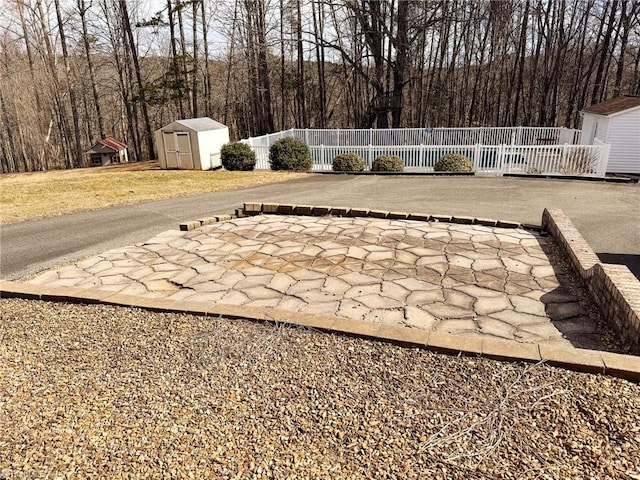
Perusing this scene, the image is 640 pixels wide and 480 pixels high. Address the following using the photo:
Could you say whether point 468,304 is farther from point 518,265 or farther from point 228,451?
point 228,451

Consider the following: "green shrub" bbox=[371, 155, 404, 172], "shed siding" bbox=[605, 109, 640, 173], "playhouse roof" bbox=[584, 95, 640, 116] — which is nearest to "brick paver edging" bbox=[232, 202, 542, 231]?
"green shrub" bbox=[371, 155, 404, 172]

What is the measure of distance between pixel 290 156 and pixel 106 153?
39.3 ft

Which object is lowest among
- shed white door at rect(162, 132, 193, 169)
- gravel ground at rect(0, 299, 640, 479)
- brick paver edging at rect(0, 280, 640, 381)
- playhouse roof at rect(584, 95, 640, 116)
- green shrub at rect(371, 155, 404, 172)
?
gravel ground at rect(0, 299, 640, 479)

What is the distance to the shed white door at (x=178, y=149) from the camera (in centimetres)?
1539

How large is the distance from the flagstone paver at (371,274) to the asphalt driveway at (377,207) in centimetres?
94

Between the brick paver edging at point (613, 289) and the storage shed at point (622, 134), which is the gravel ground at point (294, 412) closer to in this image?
the brick paver edging at point (613, 289)

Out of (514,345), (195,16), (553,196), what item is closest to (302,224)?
(514,345)

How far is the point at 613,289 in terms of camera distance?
3.14 meters

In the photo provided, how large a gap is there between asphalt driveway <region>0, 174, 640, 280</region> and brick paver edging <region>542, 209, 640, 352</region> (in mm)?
982

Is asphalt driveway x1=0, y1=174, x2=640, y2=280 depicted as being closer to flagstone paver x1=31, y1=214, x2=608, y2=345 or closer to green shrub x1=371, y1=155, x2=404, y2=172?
flagstone paver x1=31, y1=214, x2=608, y2=345

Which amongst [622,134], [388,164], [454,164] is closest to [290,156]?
[388,164]

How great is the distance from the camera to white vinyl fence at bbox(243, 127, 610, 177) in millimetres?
11570

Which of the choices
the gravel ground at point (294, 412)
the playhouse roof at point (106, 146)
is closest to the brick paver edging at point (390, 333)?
the gravel ground at point (294, 412)

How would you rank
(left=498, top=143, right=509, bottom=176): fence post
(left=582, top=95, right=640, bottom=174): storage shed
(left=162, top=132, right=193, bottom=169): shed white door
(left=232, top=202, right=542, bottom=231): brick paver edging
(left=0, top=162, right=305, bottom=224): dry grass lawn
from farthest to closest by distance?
(left=162, top=132, right=193, bottom=169): shed white door, (left=582, top=95, right=640, bottom=174): storage shed, (left=498, top=143, right=509, bottom=176): fence post, (left=0, top=162, right=305, bottom=224): dry grass lawn, (left=232, top=202, right=542, bottom=231): brick paver edging
